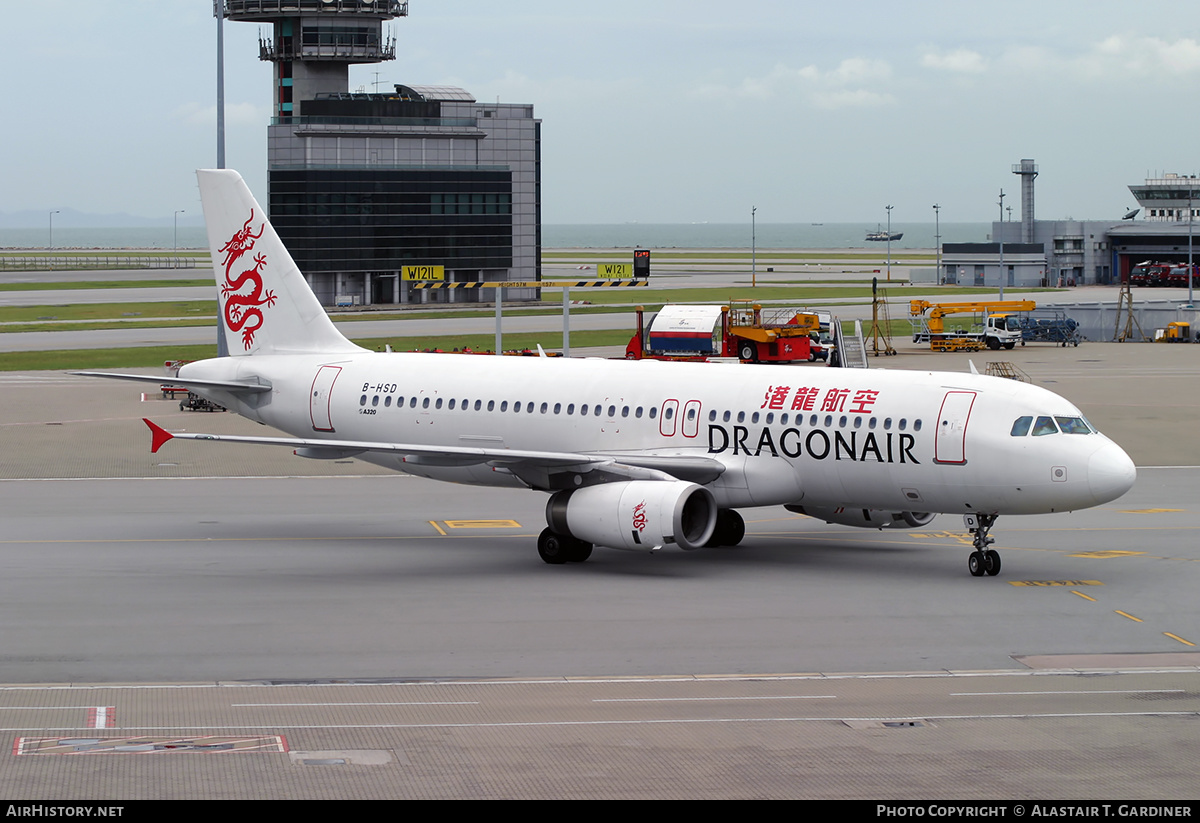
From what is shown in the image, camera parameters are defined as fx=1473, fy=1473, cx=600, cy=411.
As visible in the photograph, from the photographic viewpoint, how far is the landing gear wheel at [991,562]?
31.7 m

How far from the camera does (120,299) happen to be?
153125 mm

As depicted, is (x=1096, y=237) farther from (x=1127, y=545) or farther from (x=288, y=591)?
(x=288, y=591)

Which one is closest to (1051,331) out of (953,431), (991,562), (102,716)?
(991,562)

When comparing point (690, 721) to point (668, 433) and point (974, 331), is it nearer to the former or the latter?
point (668, 433)

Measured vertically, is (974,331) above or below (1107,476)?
above

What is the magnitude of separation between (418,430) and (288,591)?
8426 mm

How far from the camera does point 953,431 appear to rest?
31.1 meters

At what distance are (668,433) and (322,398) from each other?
1025 cm

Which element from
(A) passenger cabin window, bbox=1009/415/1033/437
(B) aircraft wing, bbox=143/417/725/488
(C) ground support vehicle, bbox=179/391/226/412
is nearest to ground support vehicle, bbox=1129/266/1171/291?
(C) ground support vehicle, bbox=179/391/226/412

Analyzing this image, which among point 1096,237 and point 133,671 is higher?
point 1096,237

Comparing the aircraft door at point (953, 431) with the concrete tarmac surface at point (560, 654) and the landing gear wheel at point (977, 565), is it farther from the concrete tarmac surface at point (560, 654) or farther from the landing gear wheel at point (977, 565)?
the concrete tarmac surface at point (560, 654)

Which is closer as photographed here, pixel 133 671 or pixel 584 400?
pixel 133 671

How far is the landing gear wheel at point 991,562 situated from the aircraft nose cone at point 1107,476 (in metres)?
2.58
